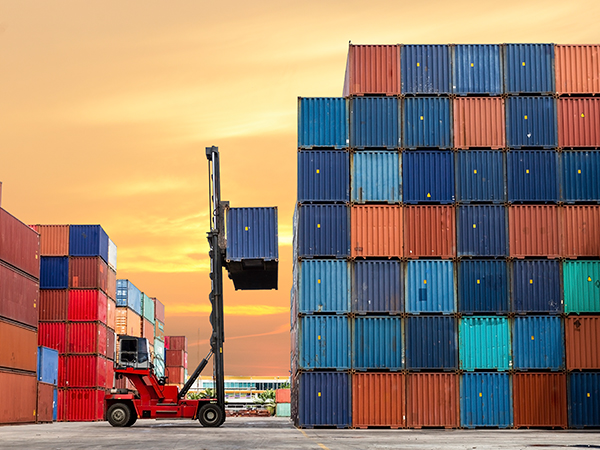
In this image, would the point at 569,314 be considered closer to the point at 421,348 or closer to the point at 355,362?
the point at 421,348

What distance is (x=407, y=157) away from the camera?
3891cm

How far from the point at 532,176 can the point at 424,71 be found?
23.0ft

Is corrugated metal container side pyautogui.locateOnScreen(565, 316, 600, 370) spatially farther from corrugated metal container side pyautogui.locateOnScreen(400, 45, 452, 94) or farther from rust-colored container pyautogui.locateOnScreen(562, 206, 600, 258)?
corrugated metal container side pyautogui.locateOnScreen(400, 45, 452, 94)

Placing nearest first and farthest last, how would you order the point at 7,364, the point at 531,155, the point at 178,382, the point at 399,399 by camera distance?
the point at 399,399
the point at 531,155
the point at 7,364
the point at 178,382

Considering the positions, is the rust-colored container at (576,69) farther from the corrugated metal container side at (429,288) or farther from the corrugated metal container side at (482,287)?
the corrugated metal container side at (429,288)

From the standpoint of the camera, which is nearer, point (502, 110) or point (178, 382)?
point (502, 110)

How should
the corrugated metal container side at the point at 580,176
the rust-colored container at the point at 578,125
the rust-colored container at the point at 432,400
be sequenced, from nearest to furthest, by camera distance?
1. the rust-colored container at the point at 432,400
2. the corrugated metal container side at the point at 580,176
3. the rust-colored container at the point at 578,125

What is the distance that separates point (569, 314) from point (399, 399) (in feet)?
28.5

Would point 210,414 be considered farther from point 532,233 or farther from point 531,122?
point 531,122

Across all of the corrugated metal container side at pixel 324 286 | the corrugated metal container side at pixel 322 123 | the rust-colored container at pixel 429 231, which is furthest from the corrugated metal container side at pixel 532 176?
the corrugated metal container side at pixel 324 286

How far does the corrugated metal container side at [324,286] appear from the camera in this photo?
Result: 37.4 meters

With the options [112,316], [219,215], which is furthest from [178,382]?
[219,215]

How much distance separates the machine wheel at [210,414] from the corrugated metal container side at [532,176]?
638 inches

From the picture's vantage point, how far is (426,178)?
1526 inches
